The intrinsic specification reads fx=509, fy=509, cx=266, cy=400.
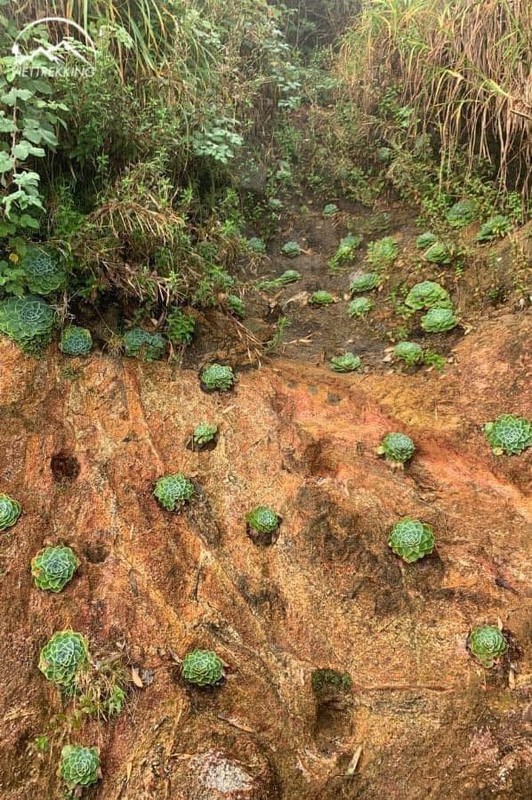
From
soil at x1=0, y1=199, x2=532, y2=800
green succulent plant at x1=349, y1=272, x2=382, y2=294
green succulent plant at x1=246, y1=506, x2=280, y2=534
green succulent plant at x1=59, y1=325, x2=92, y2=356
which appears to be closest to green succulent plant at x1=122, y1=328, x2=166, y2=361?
soil at x1=0, y1=199, x2=532, y2=800

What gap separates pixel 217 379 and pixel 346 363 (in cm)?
127

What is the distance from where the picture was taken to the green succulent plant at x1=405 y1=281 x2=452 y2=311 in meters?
4.81

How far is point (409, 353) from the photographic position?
446 centimetres

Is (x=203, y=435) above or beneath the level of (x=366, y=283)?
beneath

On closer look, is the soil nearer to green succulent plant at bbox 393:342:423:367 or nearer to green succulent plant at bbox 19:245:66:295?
green succulent plant at bbox 393:342:423:367

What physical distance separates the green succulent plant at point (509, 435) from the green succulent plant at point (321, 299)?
229 cm

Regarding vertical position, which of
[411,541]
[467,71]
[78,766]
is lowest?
[78,766]

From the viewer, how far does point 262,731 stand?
283 cm

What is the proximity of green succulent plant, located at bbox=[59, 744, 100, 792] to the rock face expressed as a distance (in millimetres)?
67

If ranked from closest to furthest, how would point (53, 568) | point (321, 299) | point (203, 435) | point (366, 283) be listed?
1. point (53, 568)
2. point (203, 435)
3. point (366, 283)
4. point (321, 299)

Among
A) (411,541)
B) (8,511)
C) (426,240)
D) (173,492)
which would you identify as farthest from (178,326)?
(426,240)

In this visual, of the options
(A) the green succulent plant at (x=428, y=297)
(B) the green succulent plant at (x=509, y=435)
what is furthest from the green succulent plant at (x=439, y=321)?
(B) the green succulent plant at (x=509, y=435)

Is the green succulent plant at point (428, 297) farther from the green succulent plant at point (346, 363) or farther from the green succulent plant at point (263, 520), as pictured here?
the green succulent plant at point (263, 520)

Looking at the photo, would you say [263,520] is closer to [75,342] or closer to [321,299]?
[75,342]
